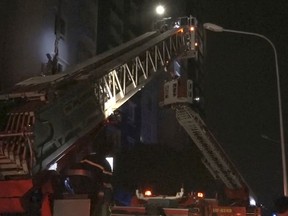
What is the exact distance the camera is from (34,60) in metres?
16.6

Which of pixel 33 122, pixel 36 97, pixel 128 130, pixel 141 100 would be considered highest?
pixel 141 100

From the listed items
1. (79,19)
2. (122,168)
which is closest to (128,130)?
(122,168)

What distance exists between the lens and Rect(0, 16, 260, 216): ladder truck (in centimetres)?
650

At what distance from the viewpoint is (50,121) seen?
7.05 meters

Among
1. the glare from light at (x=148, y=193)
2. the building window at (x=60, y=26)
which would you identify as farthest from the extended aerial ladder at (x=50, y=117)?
the building window at (x=60, y=26)

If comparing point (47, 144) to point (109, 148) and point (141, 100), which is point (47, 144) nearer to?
point (109, 148)

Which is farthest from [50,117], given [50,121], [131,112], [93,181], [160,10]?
[160,10]

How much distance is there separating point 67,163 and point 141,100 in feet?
102

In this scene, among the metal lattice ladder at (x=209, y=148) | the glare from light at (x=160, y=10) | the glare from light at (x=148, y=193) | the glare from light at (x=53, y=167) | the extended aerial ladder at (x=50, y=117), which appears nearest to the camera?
the extended aerial ladder at (x=50, y=117)

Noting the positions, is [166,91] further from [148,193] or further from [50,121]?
[50,121]

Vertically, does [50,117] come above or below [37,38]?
below

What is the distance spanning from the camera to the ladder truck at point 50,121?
6504mm

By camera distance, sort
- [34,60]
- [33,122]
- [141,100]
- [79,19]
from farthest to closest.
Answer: [141,100], [79,19], [34,60], [33,122]

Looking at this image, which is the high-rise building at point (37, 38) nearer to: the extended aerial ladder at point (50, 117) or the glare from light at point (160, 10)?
the extended aerial ladder at point (50, 117)
